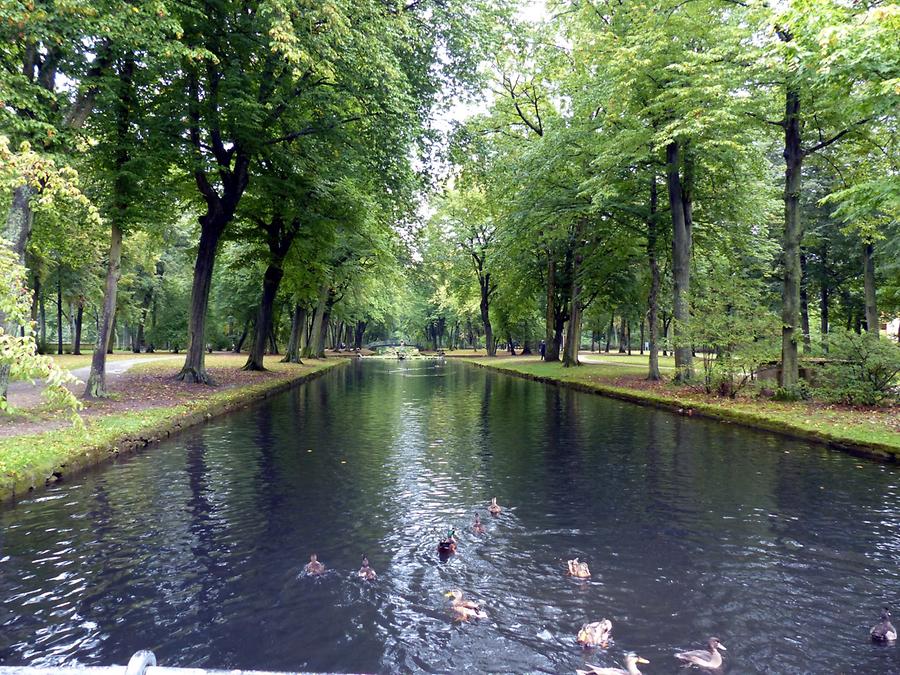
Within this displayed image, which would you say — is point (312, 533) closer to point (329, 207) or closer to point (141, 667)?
point (141, 667)

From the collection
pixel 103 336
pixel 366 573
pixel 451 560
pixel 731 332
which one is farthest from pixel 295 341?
pixel 366 573

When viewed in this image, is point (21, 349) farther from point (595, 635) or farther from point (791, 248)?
point (791, 248)

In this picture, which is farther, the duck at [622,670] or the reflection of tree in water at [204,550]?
the reflection of tree in water at [204,550]

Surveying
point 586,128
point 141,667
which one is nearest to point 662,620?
point 141,667

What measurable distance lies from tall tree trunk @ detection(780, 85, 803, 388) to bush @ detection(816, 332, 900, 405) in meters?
0.93

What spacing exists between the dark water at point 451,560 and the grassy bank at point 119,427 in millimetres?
427

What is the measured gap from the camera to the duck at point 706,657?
12.2ft

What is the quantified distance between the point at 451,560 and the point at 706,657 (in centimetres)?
258

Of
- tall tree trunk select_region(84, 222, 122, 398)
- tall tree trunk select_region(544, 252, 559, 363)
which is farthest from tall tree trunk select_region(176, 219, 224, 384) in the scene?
tall tree trunk select_region(544, 252, 559, 363)

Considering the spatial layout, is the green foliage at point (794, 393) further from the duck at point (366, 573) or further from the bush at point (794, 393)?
the duck at point (366, 573)

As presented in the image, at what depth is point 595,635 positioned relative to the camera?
3994mm

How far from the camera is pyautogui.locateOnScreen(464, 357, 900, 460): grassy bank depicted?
10.4 metres

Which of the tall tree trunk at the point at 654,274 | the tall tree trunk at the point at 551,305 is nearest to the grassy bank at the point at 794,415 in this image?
the tall tree trunk at the point at 654,274

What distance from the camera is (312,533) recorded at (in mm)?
6250
